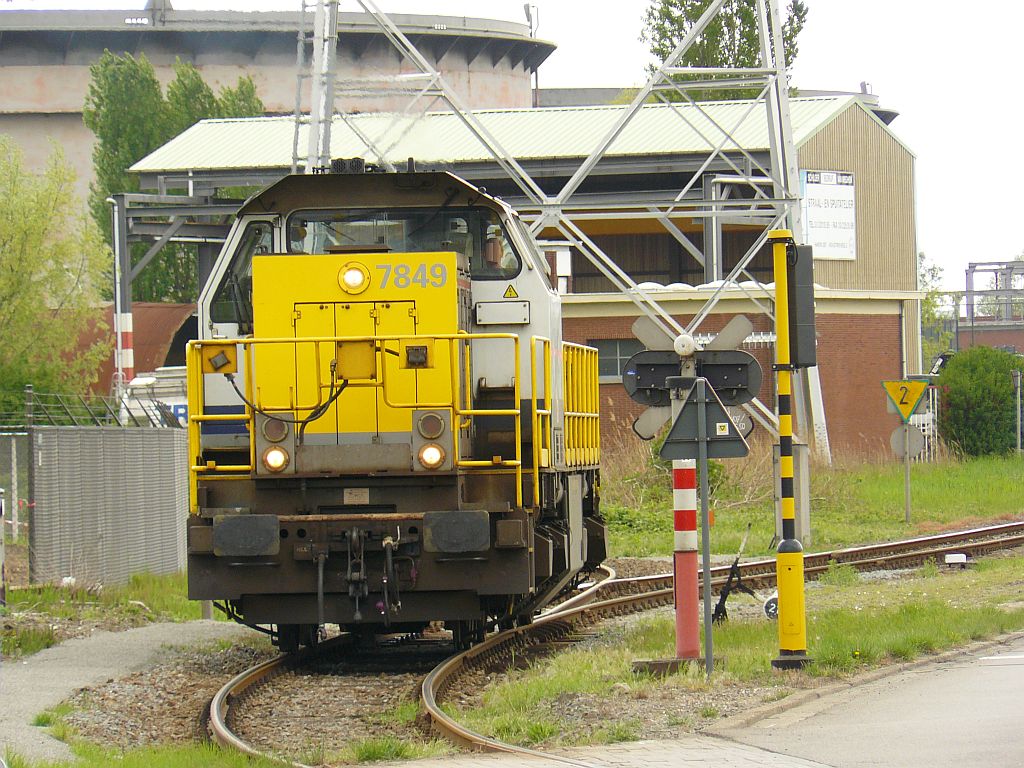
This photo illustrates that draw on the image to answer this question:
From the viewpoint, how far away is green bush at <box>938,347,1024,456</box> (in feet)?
138

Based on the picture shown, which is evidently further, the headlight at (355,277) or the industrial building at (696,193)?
the industrial building at (696,193)

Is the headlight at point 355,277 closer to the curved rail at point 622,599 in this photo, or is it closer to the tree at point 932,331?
the curved rail at point 622,599

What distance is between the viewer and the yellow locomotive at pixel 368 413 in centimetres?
1092

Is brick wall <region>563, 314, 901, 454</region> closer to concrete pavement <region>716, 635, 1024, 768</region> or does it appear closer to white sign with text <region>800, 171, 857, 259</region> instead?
white sign with text <region>800, 171, 857, 259</region>

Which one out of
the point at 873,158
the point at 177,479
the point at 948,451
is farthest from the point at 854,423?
the point at 177,479

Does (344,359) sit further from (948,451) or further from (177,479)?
(948,451)

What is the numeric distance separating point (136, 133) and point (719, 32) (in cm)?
2179

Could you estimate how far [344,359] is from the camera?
1091 centimetres

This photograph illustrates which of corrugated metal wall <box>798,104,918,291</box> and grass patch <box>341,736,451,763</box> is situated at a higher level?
corrugated metal wall <box>798,104,918,291</box>

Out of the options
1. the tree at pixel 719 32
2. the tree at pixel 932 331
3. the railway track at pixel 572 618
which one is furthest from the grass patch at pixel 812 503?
the tree at pixel 932 331

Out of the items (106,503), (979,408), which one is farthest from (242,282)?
(979,408)

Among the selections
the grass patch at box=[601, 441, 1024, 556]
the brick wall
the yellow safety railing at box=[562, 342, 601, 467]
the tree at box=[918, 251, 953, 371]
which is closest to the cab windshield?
the yellow safety railing at box=[562, 342, 601, 467]

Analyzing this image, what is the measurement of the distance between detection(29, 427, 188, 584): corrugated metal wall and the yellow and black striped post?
8478 mm

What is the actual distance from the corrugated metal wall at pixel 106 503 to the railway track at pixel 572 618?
422cm
